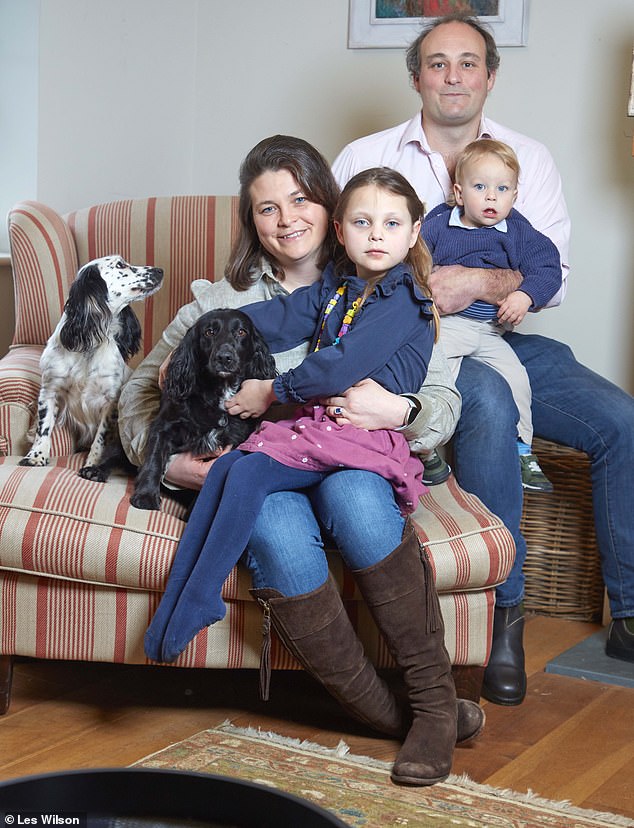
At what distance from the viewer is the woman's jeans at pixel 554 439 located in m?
2.39

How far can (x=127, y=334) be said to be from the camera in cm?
247

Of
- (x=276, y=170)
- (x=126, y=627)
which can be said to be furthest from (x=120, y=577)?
(x=276, y=170)

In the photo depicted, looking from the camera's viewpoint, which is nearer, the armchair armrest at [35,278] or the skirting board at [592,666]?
the skirting board at [592,666]

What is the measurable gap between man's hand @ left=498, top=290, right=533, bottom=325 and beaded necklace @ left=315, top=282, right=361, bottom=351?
1.89ft

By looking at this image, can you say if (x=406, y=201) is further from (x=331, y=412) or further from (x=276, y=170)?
(x=331, y=412)

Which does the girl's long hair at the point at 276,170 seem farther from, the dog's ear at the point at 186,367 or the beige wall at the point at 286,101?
the beige wall at the point at 286,101

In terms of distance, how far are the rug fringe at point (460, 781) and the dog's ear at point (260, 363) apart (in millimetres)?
690

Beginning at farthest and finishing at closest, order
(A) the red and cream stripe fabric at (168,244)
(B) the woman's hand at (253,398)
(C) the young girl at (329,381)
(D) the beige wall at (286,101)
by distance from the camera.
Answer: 1. (D) the beige wall at (286,101)
2. (A) the red and cream stripe fabric at (168,244)
3. (B) the woman's hand at (253,398)
4. (C) the young girl at (329,381)

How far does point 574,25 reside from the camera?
342 cm

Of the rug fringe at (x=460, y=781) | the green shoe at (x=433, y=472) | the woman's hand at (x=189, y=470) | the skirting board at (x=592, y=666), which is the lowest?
the skirting board at (x=592, y=666)

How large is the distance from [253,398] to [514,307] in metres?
0.78

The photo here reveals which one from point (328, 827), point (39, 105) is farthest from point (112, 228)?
point (328, 827)

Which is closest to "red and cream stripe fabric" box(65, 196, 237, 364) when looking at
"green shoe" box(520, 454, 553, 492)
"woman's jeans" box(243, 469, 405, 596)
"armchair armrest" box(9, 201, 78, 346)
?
"armchair armrest" box(9, 201, 78, 346)

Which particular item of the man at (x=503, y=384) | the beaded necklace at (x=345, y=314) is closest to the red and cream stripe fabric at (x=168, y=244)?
the man at (x=503, y=384)
